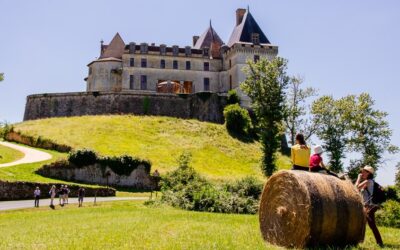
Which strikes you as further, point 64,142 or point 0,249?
point 64,142

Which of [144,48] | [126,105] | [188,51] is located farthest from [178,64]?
[126,105]

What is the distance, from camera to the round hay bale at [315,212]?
9844 millimetres

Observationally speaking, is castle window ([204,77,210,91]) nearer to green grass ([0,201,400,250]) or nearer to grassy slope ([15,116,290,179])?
grassy slope ([15,116,290,179])

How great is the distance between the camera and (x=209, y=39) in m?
89.5

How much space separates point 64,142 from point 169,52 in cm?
3309

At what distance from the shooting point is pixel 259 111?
164 ft

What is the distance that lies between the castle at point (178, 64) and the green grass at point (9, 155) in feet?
98.3

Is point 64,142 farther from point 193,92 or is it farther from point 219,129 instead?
point 193,92

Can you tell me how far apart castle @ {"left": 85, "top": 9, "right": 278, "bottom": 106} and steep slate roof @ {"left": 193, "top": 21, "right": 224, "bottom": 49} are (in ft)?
6.81

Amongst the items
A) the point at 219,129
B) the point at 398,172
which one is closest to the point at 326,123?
the point at 398,172

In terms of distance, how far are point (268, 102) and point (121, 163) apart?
16.6 meters

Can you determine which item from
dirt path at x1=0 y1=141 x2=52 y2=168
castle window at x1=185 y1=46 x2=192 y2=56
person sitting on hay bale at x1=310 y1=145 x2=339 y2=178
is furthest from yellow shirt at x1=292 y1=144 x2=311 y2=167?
castle window at x1=185 y1=46 x2=192 y2=56

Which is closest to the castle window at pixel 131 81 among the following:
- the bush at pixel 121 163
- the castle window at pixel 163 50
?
the castle window at pixel 163 50

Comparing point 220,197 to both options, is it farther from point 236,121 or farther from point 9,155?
point 236,121
